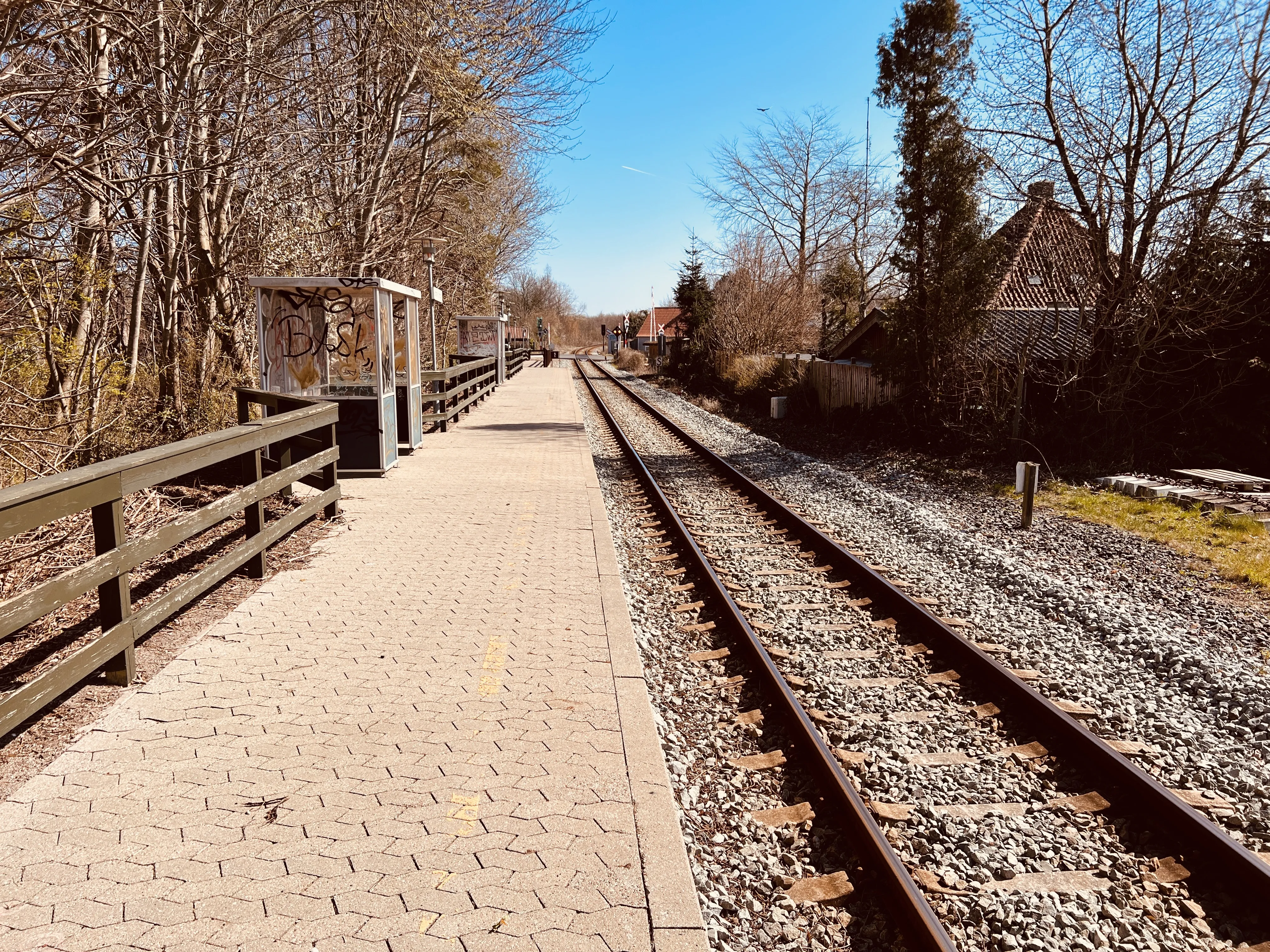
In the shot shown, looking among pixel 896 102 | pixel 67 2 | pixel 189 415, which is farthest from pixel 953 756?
pixel 896 102

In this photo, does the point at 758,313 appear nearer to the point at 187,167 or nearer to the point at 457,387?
the point at 457,387

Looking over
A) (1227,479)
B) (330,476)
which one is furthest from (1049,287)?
(330,476)

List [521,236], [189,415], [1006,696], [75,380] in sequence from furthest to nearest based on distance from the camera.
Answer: [521,236] → [189,415] → [75,380] → [1006,696]

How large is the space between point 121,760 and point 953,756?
3.96 metres

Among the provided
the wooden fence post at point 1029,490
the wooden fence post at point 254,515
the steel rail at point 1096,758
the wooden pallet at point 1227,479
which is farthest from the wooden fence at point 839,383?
the wooden fence post at point 254,515

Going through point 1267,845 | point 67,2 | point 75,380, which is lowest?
point 1267,845

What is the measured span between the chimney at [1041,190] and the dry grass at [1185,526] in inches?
215

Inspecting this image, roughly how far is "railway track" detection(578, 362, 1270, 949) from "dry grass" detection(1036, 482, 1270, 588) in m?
3.48

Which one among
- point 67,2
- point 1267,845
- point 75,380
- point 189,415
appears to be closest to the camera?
point 1267,845

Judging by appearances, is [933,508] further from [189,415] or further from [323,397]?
[189,415]

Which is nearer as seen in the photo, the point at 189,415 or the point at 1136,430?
the point at 189,415

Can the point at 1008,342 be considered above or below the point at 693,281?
below

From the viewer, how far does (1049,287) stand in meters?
16.2

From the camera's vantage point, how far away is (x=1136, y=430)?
14148 millimetres
